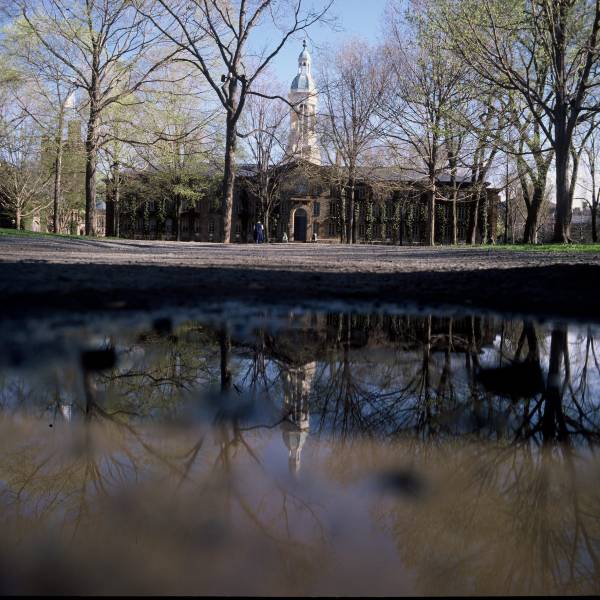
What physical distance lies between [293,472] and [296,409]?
545 mm

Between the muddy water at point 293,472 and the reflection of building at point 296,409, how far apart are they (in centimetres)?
1

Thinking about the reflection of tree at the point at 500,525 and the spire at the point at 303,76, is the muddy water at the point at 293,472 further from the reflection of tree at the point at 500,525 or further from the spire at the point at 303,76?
the spire at the point at 303,76

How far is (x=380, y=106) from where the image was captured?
31.8 m

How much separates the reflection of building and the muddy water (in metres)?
0.01

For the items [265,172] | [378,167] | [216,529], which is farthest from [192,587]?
[265,172]

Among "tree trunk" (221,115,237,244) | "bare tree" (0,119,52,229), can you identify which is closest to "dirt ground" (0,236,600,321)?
"tree trunk" (221,115,237,244)

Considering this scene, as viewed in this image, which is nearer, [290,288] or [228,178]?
[290,288]

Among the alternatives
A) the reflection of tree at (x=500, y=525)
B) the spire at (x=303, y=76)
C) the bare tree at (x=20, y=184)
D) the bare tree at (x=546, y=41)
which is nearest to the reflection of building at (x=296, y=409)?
the reflection of tree at (x=500, y=525)

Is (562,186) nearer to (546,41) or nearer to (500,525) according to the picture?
(546,41)

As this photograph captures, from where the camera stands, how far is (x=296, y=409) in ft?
6.57

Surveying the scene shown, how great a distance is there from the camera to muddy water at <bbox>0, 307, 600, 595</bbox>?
1089 mm

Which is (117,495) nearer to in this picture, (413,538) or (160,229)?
(413,538)

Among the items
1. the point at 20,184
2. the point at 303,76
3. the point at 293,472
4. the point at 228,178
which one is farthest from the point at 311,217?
the point at 293,472

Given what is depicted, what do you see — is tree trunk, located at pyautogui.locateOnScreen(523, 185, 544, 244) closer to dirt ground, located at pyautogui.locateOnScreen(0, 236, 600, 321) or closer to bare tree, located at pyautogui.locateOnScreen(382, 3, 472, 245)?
bare tree, located at pyautogui.locateOnScreen(382, 3, 472, 245)
